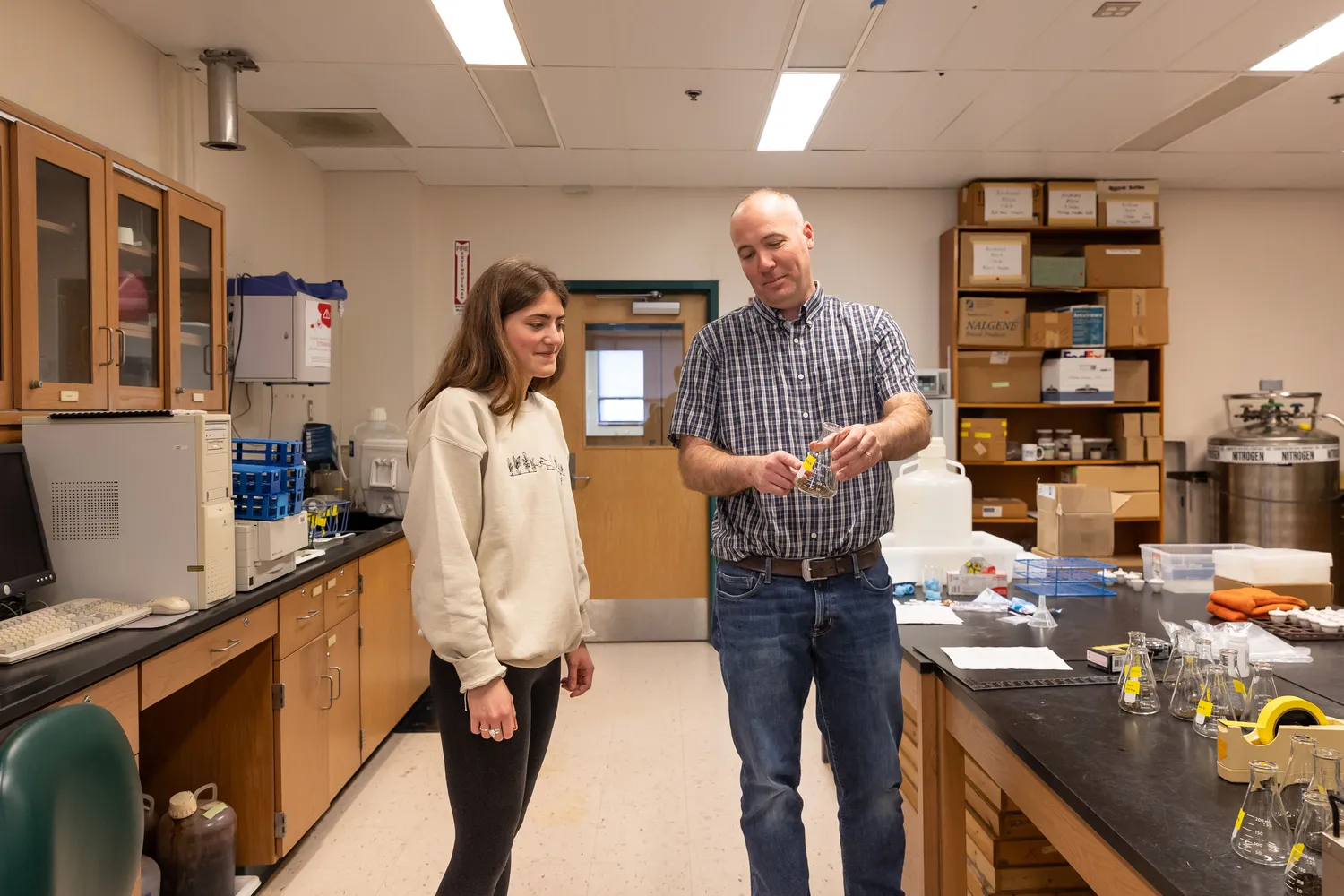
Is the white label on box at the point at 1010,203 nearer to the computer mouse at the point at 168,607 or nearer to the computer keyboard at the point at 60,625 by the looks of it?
the computer mouse at the point at 168,607

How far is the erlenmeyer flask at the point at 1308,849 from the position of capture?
863 millimetres

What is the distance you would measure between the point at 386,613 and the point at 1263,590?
9.51ft

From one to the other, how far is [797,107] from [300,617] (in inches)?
114

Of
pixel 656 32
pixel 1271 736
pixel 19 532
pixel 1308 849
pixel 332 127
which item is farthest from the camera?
pixel 332 127

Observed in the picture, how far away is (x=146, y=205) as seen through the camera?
244cm

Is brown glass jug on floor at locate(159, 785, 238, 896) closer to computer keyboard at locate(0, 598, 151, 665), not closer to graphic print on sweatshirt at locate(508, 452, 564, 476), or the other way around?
computer keyboard at locate(0, 598, 151, 665)

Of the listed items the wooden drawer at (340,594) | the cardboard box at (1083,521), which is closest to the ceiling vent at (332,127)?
the wooden drawer at (340,594)

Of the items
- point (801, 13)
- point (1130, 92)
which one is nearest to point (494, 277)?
point (801, 13)

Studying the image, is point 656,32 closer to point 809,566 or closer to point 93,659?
point 809,566

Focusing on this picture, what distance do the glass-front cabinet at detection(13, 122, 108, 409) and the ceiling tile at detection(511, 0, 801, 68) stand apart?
1.42m

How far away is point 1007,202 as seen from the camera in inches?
184

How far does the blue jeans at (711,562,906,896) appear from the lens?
159 cm

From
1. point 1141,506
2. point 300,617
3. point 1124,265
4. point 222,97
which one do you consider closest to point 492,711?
point 300,617

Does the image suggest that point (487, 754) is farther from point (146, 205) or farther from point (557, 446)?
point (146, 205)
